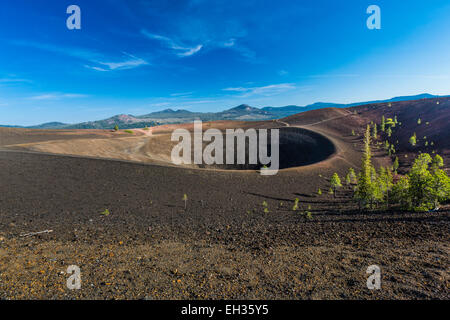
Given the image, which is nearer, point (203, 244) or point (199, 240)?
point (203, 244)

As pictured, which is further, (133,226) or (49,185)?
(49,185)

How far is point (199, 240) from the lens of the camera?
9.05 meters

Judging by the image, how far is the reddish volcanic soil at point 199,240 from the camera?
506cm

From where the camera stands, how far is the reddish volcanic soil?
16.6 feet

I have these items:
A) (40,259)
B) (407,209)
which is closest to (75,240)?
(40,259)

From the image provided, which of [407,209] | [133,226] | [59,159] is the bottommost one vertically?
[133,226]

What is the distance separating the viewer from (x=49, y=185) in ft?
53.4
